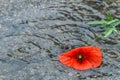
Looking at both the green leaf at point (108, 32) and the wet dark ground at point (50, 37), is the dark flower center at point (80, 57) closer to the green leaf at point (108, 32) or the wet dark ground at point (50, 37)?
the wet dark ground at point (50, 37)

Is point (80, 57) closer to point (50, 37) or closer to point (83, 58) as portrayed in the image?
point (83, 58)

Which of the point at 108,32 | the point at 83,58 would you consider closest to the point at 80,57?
the point at 83,58

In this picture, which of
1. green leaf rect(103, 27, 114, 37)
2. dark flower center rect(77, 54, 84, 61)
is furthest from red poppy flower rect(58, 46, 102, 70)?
green leaf rect(103, 27, 114, 37)

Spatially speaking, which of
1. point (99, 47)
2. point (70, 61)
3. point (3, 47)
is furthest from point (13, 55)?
point (99, 47)

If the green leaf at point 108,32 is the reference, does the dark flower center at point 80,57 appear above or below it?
below

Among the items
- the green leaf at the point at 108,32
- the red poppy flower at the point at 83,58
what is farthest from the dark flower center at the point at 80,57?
the green leaf at the point at 108,32

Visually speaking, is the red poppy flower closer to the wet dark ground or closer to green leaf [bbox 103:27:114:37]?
the wet dark ground
